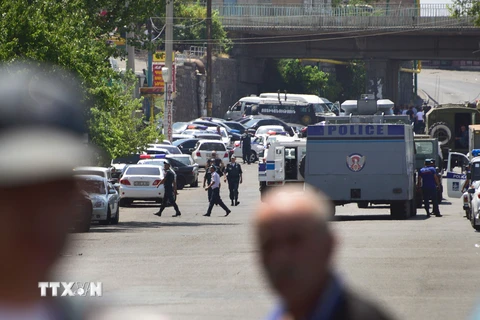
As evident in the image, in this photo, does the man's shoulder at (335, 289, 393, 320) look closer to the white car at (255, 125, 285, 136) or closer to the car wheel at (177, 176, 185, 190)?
the car wheel at (177, 176, 185, 190)

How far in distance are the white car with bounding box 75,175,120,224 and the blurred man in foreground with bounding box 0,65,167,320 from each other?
2314 cm

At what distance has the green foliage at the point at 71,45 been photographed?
23812mm

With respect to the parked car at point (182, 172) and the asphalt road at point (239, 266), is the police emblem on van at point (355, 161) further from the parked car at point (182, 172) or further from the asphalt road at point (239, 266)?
the parked car at point (182, 172)

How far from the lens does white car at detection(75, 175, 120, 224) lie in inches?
1029

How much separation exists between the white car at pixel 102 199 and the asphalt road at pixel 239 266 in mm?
547

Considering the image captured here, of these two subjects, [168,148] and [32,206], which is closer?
[32,206]

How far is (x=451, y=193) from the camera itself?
32594 mm

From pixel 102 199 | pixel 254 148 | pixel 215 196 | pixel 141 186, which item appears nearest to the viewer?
pixel 102 199

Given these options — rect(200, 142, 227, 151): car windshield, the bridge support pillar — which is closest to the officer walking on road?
rect(200, 142, 227, 151): car windshield

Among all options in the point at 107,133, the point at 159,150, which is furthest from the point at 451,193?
the point at 159,150

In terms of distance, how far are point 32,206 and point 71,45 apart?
22622mm

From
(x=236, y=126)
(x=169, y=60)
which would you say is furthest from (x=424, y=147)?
(x=236, y=126)

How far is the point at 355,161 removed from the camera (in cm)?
2748

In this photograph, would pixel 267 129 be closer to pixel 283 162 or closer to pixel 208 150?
pixel 208 150
